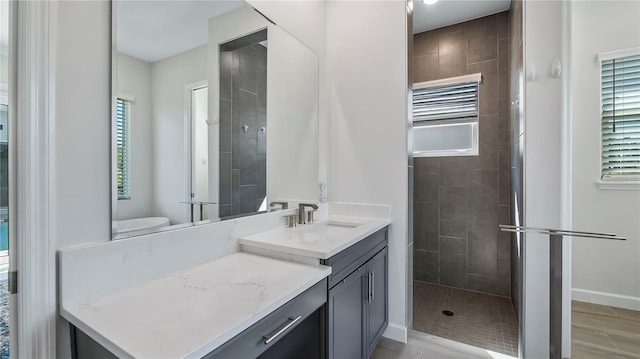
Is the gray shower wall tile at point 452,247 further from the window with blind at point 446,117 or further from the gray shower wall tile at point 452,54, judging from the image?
the gray shower wall tile at point 452,54

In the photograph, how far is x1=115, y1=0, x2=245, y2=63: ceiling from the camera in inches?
41.8

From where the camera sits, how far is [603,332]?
7.16 ft

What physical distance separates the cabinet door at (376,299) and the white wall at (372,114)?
103mm

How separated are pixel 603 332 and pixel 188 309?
3026 mm

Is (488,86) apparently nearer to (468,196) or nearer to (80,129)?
(468,196)

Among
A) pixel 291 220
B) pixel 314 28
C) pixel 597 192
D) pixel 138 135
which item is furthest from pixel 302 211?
pixel 597 192

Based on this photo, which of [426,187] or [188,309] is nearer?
[188,309]

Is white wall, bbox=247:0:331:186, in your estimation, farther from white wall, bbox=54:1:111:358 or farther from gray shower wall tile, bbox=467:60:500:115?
gray shower wall tile, bbox=467:60:500:115

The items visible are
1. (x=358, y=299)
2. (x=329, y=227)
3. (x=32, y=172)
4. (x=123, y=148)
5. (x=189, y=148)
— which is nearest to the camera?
(x=32, y=172)

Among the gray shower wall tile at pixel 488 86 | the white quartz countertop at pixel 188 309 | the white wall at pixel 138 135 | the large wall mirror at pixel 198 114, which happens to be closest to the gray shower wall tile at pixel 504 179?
the gray shower wall tile at pixel 488 86

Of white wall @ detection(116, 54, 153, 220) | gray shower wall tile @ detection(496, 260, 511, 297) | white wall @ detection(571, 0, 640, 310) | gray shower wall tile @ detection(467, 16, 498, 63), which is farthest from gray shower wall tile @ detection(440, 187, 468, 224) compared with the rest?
white wall @ detection(116, 54, 153, 220)

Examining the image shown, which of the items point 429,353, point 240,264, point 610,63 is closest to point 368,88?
point 240,264

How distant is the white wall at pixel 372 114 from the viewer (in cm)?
210

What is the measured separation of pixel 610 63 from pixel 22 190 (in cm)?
402
